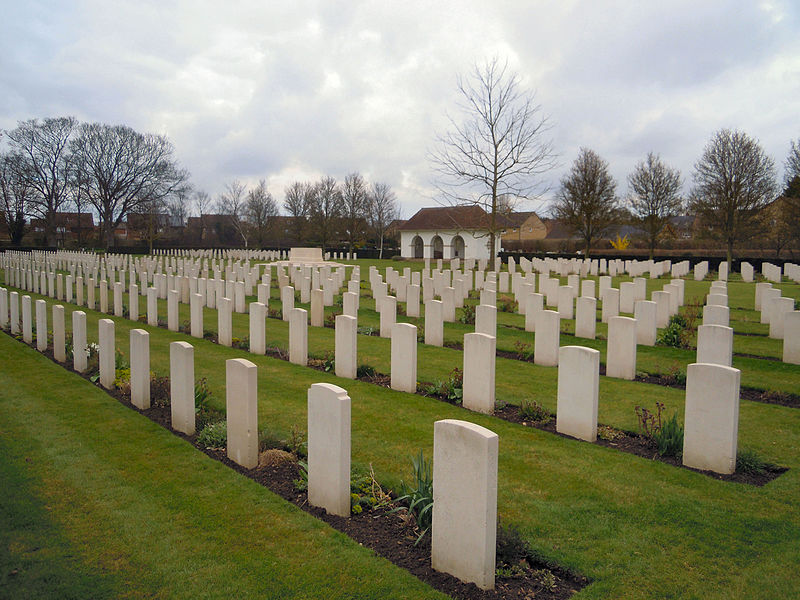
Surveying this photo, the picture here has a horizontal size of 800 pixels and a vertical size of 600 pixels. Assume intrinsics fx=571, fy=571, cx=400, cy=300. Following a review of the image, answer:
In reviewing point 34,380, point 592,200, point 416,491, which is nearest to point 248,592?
point 416,491

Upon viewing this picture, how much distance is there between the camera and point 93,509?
4.43 m

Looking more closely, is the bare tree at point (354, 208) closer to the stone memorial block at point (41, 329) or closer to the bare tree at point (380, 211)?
the bare tree at point (380, 211)

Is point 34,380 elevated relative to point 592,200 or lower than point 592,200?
lower

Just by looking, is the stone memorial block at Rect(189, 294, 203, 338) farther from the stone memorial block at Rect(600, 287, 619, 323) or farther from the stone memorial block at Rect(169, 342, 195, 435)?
the stone memorial block at Rect(600, 287, 619, 323)

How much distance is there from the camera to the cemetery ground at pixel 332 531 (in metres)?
3.50

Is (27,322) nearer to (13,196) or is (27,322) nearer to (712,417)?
(712,417)

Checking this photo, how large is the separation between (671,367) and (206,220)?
257 ft

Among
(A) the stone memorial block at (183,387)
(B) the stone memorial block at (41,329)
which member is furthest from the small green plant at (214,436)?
(B) the stone memorial block at (41,329)

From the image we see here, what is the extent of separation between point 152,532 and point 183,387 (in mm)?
2222

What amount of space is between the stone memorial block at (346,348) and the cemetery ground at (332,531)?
0.89 metres

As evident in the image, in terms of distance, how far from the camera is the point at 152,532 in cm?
409

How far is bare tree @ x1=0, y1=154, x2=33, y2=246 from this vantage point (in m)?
51.8

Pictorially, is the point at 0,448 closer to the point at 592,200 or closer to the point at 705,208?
the point at 705,208

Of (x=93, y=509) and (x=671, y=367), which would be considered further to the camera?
(x=671, y=367)
